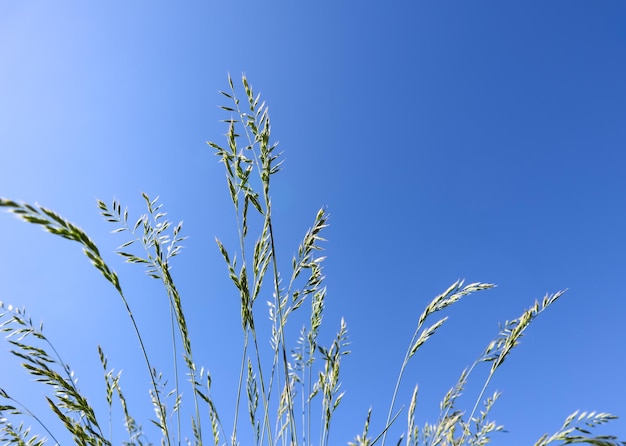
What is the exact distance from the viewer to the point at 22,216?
1.16m

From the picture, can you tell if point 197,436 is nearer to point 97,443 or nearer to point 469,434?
point 97,443

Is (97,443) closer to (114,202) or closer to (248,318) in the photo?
(248,318)

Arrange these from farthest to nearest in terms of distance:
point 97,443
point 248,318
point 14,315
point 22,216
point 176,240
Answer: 1. point 14,315
2. point 176,240
3. point 248,318
4. point 97,443
5. point 22,216

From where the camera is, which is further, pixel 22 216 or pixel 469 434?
pixel 469 434

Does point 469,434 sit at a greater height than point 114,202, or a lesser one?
lesser

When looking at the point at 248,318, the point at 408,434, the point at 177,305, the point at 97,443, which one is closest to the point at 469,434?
the point at 408,434

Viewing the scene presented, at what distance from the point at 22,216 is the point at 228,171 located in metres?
0.78

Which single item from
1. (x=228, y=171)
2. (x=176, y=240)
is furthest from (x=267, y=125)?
(x=176, y=240)

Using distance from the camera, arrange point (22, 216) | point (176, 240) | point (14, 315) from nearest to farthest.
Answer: point (22, 216), point (176, 240), point (14, 315)

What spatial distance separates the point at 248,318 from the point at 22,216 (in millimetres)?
847

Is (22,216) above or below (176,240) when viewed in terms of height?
below

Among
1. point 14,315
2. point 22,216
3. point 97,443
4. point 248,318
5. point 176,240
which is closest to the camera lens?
point 22,216

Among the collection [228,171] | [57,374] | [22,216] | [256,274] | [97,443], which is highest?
[228,171]

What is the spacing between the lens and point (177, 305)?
1.73m
